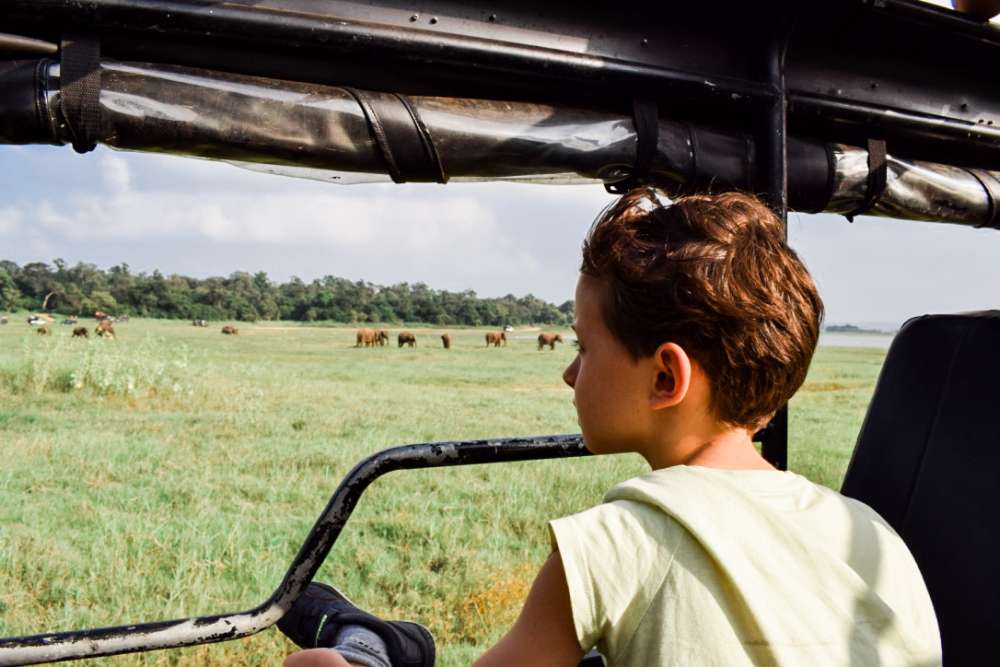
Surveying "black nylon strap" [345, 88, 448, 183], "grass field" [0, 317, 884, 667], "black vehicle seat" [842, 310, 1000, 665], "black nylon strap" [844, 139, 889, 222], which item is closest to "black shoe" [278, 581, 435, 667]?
"black nylon strap" [345, 88, 448, 183]

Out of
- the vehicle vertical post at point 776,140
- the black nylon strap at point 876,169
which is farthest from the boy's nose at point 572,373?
the black nylon strap at point 876,169

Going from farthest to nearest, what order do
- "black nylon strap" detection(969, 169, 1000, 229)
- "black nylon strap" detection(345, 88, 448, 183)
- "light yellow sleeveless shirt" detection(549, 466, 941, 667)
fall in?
"black nylon strap" detection(969, 169, 1000, 229)
"black nylon strap" detection(345, 88, 448, 183)
"light yellow sleeveless shirt" detection(549, 466, 941, 667)

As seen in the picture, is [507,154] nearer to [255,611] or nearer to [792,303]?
[792,303]

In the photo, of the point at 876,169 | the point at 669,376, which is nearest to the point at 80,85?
the point at 669,376

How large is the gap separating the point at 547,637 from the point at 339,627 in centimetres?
38

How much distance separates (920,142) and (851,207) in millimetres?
202

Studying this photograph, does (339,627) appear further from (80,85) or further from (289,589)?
(80,85)

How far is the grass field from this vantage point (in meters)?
4.50

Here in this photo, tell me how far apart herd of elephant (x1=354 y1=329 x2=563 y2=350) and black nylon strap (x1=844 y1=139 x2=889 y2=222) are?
28844mm

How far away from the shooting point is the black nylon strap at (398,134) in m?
1.31

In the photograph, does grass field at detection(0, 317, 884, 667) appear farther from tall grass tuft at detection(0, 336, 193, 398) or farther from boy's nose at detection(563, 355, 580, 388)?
boy's nose at detection(563, 355, 580, 388)

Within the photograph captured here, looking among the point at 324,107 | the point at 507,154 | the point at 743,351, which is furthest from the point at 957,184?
the point at 324,107

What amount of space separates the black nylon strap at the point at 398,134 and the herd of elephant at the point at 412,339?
29.1m

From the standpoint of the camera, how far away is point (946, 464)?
55.9 inches
